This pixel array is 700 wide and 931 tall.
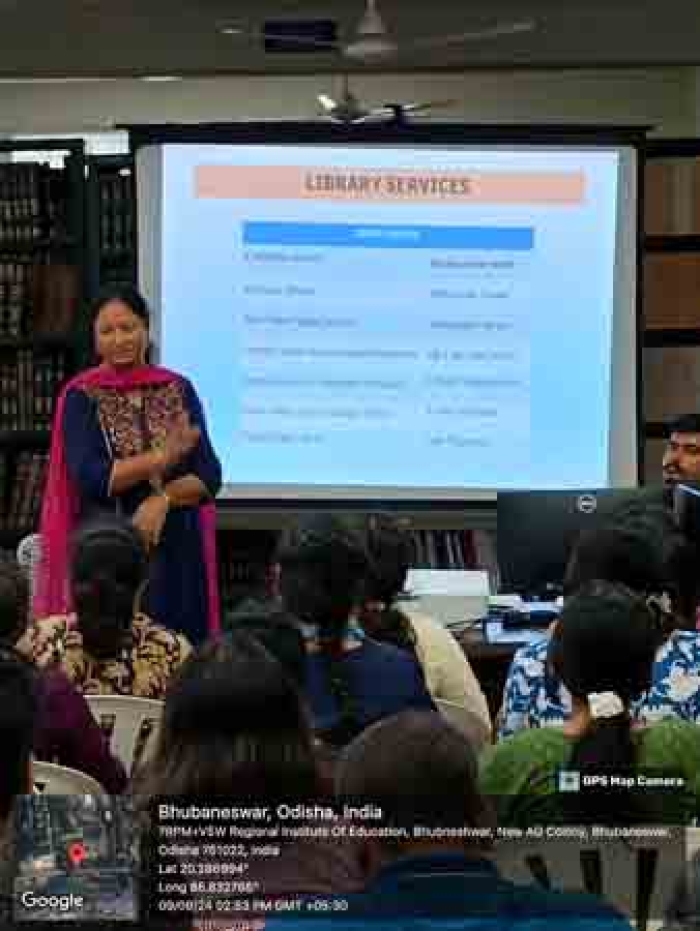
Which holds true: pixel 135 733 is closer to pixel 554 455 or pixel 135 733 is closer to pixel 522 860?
pixel 522 860

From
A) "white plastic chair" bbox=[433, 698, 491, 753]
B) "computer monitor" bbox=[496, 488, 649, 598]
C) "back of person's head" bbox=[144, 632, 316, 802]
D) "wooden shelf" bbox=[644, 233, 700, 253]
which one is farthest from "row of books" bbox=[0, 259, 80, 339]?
"back of person's head" bbox=[144, 632, 316, 802]

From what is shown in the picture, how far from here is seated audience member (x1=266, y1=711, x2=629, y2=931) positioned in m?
1.47

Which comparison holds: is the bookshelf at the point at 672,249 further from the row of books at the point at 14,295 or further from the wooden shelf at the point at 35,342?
the row of books at the point at 14,295

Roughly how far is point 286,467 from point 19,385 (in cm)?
156

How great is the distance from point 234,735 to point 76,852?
35 centimetres

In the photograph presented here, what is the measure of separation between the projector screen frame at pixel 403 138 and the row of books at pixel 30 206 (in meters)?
1.10

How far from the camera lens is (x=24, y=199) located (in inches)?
281

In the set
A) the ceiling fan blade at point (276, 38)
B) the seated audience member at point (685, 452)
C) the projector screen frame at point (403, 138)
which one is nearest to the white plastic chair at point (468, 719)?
the seated audience member at point (685, 452)

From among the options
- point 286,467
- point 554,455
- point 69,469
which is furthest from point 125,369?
point 554,455

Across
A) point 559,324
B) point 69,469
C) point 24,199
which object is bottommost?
point 69,469

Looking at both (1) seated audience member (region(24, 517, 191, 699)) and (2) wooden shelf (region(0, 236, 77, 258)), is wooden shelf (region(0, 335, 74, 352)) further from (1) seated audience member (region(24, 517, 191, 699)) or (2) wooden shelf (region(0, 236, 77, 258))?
(1) seated audience member (region(24, 517, 191, 699))

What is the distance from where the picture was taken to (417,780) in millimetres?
1590

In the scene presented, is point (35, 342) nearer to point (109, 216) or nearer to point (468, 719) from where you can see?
point (109, 216)

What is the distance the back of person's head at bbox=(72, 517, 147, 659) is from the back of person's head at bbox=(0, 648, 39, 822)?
111cm
